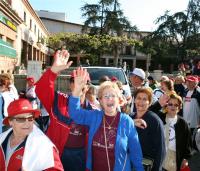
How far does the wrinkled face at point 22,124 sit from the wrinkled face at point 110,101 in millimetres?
837

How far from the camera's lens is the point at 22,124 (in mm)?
3236

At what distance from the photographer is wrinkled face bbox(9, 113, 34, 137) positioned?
3229 mm

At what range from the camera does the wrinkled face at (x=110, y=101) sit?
12.5 feet

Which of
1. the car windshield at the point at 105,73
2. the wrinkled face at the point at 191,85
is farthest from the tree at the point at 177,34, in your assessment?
the wrinkled face at the point at 191,85

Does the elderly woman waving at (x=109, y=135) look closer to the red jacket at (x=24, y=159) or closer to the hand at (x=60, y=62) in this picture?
the hand at (x=60, y=62)

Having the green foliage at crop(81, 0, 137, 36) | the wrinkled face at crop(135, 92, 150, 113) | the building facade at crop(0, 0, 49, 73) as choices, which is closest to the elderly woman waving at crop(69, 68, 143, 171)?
the wrinkled face at crop(135, 92, 150, 113)

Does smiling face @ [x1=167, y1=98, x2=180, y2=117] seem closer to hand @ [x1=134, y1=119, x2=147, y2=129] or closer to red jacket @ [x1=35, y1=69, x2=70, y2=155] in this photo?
hand @ [x1=134, y1=119, x2=147, y2=129]

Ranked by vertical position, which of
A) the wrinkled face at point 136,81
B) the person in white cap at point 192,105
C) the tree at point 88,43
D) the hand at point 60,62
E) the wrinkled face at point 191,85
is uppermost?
the tree at point 88,43

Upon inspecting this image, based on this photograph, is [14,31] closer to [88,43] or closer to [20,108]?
[88,43]

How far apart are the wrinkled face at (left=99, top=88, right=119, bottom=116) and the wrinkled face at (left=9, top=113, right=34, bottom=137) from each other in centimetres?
84

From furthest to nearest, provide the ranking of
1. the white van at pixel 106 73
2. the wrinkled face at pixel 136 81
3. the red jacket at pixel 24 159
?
the white van at pixel 106 73 → the wrinkled face at pixel 136 81 → the red jacket at pixel 24 159

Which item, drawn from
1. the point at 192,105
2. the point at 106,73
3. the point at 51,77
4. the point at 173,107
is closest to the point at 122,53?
the point at 106,73

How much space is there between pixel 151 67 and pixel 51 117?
5302 centimetres

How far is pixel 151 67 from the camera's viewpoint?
185 ft
